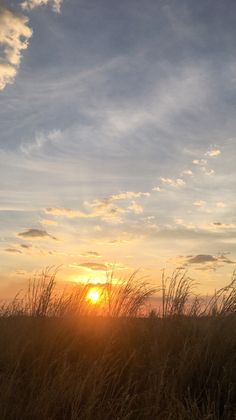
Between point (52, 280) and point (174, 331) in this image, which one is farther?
point (52, 280)

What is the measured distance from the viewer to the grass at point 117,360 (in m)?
5.50

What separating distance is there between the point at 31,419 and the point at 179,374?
7.17ft

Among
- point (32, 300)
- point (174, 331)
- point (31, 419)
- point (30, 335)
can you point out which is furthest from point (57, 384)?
point (32, 300)

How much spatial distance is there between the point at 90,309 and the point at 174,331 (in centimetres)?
233

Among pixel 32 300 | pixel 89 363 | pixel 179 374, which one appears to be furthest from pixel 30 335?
pixel 179 374

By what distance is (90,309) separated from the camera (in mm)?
10117

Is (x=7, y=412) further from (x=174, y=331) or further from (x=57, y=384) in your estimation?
(x=174, y=331)

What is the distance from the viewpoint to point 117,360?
6.76 m

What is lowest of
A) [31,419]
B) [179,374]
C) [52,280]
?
[31,419]

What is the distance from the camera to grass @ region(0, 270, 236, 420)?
5504 millimetres

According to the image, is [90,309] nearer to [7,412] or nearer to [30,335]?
[30,335]

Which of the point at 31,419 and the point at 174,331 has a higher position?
the point at 174,331

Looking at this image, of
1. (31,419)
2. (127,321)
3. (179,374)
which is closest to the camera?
(31,419)

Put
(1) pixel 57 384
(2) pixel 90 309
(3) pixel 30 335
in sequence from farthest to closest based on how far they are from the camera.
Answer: (2) pixel 90 309 → (3) pixel 30 335 → (1) pixel 57 384
